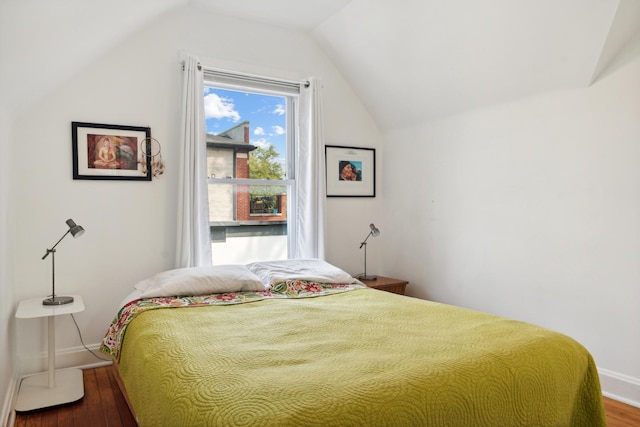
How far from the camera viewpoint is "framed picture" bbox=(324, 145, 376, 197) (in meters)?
4.12

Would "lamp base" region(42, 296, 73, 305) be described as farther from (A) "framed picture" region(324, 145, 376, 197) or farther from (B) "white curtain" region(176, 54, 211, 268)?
(A) "framed picture" region(324, 145, 376, 197)

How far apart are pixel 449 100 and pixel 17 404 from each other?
140 inches

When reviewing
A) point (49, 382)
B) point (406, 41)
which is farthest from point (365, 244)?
point (49, 382)

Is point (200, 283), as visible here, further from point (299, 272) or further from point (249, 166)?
point (249, 166)

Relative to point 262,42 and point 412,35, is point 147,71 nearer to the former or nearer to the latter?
point 262,42

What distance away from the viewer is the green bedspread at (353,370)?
1.33 m

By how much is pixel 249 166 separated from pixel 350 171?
0.98m

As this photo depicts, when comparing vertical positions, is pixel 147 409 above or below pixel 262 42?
below

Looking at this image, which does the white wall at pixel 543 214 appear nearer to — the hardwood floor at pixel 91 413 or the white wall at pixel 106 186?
the white wall at pixel 106 186

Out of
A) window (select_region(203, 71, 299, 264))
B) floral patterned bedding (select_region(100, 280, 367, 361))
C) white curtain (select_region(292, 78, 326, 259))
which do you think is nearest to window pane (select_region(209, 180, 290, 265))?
window (select_region(203, 71, 299, 264))

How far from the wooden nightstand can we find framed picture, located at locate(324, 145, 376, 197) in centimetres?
87

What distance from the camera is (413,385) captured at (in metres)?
1.45

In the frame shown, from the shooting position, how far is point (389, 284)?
3.79 metres

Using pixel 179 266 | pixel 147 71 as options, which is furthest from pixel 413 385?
pixel 147 71
